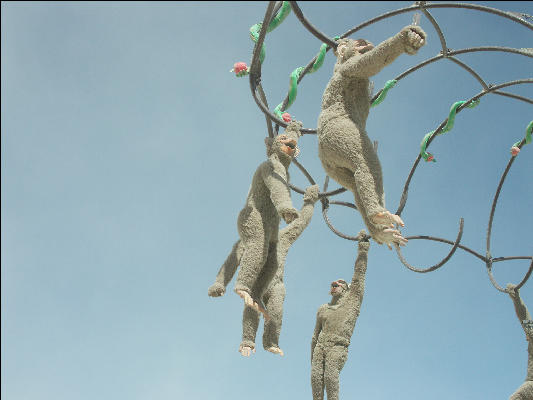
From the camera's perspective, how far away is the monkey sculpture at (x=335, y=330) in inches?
258

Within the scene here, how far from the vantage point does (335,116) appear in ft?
15.9

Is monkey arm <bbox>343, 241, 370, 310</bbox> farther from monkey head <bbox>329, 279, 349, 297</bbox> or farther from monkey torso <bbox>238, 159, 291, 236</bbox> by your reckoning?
monkey torso <bbox>238, 159, 291, 236</bbox>

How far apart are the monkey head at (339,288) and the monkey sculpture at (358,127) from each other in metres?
2.65

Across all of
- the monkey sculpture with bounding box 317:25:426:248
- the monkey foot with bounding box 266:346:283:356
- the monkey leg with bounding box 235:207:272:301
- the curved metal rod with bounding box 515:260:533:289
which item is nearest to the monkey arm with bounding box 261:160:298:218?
the monkey leg with bounding box 235:207:272:301

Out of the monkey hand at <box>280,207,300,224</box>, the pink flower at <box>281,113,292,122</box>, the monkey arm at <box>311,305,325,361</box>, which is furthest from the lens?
the monkey arm at <box>311,305,325,361</box>

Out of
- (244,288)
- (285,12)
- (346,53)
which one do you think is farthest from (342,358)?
(285,12)

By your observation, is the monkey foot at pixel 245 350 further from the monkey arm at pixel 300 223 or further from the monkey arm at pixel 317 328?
the monkey arm at pixel 317 328

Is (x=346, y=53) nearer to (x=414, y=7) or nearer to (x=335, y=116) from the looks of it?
(x=335, y=116)

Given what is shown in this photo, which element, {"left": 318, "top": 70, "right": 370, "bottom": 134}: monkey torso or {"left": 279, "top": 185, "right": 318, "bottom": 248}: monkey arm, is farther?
{"left": 279, "top": 185, "right": 318, "bottom": 248}: monkey arm

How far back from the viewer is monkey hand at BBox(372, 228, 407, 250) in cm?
425

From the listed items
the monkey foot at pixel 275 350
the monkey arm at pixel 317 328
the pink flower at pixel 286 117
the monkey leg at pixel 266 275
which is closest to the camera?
the monkey leg at pixel 266 275

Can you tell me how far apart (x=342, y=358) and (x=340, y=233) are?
101 inches

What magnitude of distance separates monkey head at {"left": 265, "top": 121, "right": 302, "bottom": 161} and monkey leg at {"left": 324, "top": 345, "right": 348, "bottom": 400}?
2.68 metres

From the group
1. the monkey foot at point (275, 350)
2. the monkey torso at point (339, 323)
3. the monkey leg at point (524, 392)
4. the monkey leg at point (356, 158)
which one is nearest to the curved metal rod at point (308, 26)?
the monkey leg at point (356, 158)
